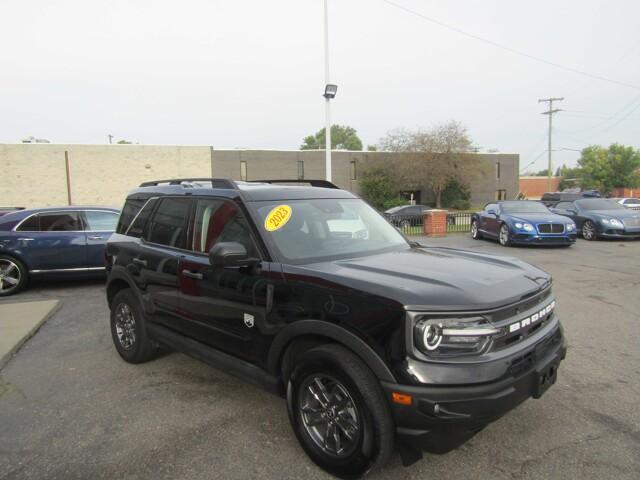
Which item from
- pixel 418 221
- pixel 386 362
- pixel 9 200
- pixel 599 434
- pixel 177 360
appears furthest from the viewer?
pixel 9 200

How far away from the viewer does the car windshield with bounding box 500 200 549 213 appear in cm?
1399

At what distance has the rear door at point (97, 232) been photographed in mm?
8555

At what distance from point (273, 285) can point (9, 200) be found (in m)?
39.6

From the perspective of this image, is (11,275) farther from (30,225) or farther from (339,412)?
(339,412)

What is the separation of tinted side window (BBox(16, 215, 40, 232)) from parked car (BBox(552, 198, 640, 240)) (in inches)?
615

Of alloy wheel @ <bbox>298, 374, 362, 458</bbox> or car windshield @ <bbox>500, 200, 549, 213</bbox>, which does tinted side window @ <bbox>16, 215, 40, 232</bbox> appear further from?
car windshield @ <bbox>500, 200, 549, 213</bbox>

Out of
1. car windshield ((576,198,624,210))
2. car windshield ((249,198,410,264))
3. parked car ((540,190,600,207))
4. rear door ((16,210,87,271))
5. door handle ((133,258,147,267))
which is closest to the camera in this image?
car windshield ((249,198,410,264))

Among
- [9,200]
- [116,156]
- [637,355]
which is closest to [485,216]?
[637,355]

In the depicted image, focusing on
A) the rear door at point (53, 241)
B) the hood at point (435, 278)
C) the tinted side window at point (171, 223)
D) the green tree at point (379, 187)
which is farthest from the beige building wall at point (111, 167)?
the hood at point (435, 278)

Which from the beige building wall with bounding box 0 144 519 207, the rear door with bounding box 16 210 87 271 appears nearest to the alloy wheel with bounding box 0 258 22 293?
the rear door with bounding box 16 210 87 271

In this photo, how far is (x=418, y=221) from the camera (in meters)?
19.9

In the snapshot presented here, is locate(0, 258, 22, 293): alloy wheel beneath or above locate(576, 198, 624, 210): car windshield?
beneath

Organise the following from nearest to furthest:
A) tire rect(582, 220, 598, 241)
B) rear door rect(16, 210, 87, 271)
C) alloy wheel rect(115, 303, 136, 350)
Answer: alloy wheel rect(115, 303, 136, 350) → rear door rect(16, 210, 87, 271) → tire rect(582, 220, 598, 241)

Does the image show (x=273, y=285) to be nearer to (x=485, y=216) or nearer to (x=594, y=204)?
(x=485, y=216)
